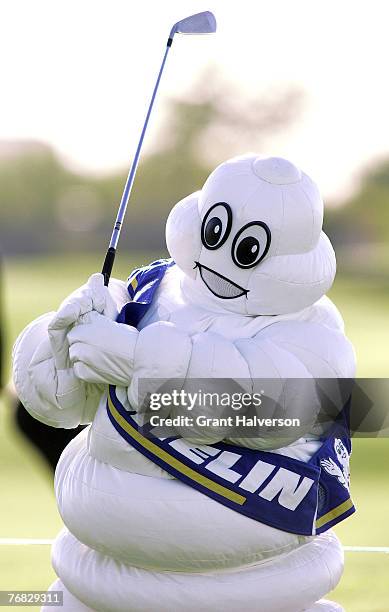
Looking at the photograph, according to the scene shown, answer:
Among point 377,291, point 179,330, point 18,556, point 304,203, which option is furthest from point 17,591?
point 377,291

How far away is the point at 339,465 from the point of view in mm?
1881

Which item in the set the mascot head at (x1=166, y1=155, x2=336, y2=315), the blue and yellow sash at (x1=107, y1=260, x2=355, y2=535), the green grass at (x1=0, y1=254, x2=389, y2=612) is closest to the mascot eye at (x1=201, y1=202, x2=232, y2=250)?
the mascot head at (x1=166, y1=155, x2=336, y2=315)

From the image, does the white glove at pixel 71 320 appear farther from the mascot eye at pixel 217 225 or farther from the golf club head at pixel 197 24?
the golf club head at pixel 197 24

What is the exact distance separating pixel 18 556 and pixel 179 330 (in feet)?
4.17

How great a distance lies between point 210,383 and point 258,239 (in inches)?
10.0

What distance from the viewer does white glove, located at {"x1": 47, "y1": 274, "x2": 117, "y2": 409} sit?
1767 mm

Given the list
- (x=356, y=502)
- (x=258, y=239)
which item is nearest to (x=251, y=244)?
(x=258, y=239)

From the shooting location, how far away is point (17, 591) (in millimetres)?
2486

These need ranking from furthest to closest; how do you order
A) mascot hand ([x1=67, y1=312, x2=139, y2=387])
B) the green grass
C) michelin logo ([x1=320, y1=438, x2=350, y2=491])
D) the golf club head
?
1. the green grass
2. the golf club head
3. michelin logo ([x1=320, y1=438, x2=350, y2=491])
4. mascot hand ([x1=67, y1=312, x2=139, y2=387])

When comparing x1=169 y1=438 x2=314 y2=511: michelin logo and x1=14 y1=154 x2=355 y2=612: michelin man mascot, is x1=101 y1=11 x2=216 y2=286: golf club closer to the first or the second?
x1=14 y1=154 x2=355 y2=612: michelin man mascot

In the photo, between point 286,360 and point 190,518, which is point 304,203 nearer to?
point 286,360

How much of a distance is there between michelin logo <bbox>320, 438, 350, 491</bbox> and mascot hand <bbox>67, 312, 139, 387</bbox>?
37 centimetres

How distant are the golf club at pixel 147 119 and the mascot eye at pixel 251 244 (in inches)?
9.0

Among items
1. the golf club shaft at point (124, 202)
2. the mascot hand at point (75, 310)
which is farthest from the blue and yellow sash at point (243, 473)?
the golf club shaft at point (124, 202)
